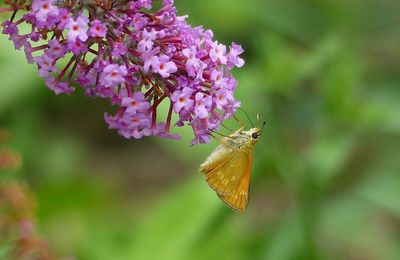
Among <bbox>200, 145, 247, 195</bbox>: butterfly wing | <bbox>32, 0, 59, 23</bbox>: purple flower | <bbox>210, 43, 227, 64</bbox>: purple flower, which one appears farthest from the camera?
<bbox>200, 145, 247, 195</bbox>: butterfly wing

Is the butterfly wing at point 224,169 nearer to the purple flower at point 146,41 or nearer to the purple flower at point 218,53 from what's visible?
the purple flower at point 218,53

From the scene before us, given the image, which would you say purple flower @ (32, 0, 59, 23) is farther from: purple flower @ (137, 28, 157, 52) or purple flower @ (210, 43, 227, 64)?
purple flower @ (210, 43, 227, 64)

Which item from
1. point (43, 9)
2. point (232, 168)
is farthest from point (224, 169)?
point (43, 9)

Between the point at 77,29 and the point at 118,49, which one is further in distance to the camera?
the point at 118,49

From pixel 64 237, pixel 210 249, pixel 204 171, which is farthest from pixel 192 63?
pixel 64 237

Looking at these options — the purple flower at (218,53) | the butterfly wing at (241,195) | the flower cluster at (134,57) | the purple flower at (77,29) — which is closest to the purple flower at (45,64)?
the flower cluster at (134,57)

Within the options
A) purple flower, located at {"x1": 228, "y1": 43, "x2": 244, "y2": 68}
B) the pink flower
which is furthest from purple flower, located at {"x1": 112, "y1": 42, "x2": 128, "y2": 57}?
purple flower, located at {"x1": 228, "y1": 43, "x2": 244, "y2": 68}

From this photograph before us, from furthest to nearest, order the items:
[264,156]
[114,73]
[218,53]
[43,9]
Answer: [264,156]
[218,53]
[114,73]
[43,9]

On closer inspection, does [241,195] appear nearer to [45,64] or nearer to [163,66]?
[163,66]

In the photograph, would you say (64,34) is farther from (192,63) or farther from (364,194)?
(364,194)
